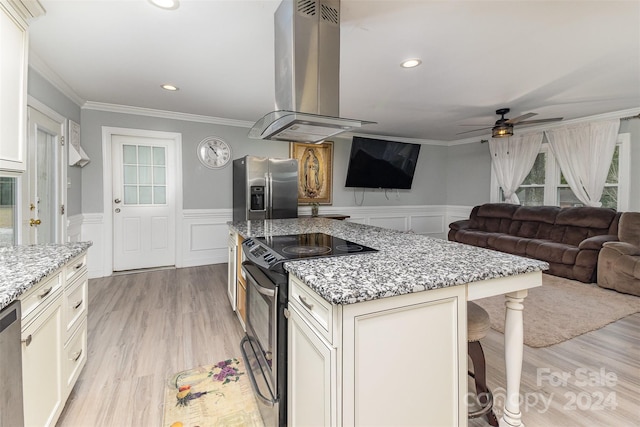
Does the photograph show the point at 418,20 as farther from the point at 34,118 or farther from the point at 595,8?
the point at 34,118

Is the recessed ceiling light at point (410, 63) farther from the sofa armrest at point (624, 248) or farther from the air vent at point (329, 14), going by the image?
the sofa armrest at point (624, 248)

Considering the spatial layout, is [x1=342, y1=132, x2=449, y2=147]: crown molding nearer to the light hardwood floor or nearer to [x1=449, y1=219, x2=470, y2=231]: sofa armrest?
[x1=449, y1=219, x2=470, y2=231]: sofa armrest

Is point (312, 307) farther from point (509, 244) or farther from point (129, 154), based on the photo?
point (509, 244)

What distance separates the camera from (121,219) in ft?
13.8

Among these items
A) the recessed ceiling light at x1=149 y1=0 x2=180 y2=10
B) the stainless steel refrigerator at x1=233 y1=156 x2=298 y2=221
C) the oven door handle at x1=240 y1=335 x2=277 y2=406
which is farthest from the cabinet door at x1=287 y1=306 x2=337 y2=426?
the stainless steel refrigerator at x1=233 y1=156 x2=298 y2=221

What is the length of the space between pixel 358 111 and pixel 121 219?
3656 mm

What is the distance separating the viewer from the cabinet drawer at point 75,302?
1545 millimetres

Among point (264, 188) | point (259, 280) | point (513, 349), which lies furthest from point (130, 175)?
point (513, 349)

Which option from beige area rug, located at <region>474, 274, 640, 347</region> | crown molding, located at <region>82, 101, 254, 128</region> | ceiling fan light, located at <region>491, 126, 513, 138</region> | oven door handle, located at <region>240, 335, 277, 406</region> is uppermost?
crown molding, located at <region>82, 101, 254, 128</region>

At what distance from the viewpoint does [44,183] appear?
297 cm

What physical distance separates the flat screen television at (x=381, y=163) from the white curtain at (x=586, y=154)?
2324 mm

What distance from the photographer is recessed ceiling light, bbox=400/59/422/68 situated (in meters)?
2.62

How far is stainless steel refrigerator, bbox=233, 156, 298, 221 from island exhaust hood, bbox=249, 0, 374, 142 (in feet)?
7.51

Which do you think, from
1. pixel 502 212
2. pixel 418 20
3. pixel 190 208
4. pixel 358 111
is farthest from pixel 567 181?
pixel 190 208
